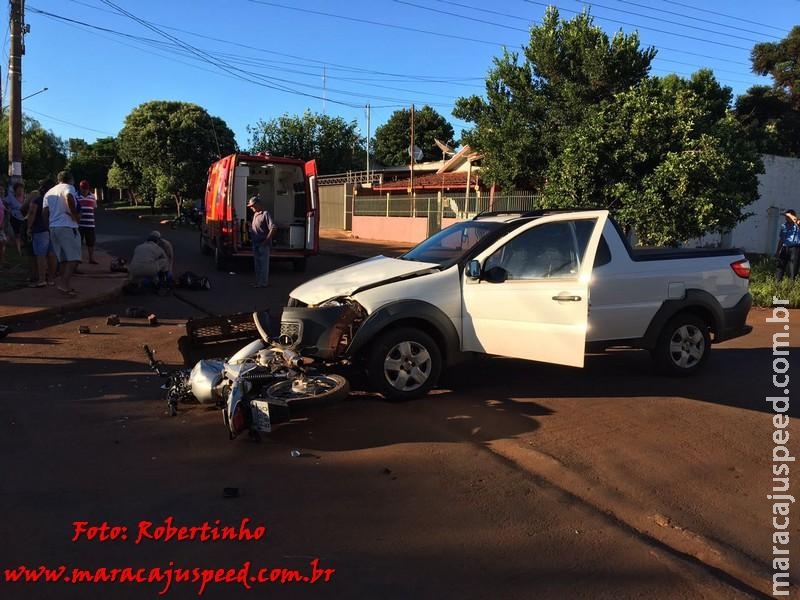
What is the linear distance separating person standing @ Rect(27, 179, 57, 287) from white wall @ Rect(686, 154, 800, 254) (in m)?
23.4


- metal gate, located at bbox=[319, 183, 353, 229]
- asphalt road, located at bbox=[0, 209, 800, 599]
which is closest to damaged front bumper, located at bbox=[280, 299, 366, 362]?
asphalt road, located at bbox=[0, 209, 800, 599]

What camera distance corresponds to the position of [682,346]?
672 centimetres

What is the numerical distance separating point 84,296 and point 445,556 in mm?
8359

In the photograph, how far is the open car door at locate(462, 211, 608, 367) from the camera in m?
5.62

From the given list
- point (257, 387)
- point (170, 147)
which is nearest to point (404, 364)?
point (257, 387)

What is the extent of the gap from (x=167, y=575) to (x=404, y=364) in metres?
2.89

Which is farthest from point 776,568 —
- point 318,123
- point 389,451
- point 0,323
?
point 318,123

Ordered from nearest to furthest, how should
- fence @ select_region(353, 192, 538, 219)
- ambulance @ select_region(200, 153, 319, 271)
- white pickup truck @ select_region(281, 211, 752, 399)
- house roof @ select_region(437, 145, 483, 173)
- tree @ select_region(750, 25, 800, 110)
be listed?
white pickup truck @ select_region(281, 211, 752, 399) → ambulance @ select_region(200, 153, 319, 271) → fence @ select_region(353, 192, 538, 219) → house roof @ select_region(437, 145, 483, 173) → tree @ select_region(750, 25, 800, 110)

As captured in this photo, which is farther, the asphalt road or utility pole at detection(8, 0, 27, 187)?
utility pole at detection(8, 0, 27, 187)

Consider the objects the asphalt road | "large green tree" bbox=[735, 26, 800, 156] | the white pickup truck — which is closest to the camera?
the asphalt road

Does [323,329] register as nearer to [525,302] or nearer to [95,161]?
[525,302]

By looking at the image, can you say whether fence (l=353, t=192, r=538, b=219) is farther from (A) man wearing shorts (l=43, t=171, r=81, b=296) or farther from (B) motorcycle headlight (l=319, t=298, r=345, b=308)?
(B) motorcycle headlight (l=319, t=298, r=345, b=308)

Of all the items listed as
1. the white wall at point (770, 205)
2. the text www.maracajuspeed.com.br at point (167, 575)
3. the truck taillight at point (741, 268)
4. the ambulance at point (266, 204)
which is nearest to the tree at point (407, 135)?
the white wall at point (770, 205)

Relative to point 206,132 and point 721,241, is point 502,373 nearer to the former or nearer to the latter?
point 721,241
